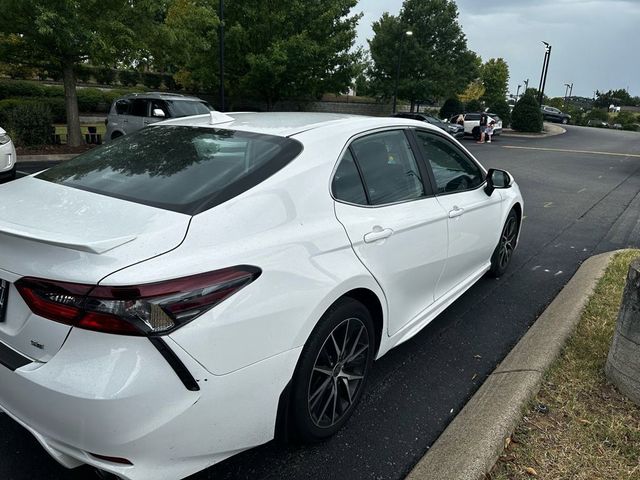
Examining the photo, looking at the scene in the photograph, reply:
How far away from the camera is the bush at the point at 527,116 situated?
34.6 meters

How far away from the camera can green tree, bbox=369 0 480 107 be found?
38.3 metres

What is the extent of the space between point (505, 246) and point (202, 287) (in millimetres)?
3898

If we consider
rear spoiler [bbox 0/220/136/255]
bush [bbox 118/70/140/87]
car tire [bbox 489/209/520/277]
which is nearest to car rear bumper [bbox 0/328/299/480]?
rear spoiler [bbox 0/220/136/255]

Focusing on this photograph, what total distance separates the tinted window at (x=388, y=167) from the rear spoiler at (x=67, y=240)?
1439 mm

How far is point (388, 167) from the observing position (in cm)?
307

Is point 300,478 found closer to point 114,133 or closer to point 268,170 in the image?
point 268,170

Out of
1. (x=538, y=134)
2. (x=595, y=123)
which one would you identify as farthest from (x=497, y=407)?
(x=595, y=123)

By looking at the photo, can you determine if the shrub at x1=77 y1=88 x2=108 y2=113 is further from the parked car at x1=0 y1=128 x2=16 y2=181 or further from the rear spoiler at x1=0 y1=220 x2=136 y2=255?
the rear spoiler at x1=0 y1=220 x2=136 y2=255

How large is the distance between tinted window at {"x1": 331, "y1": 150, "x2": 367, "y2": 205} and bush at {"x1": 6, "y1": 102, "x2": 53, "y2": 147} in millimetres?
14091

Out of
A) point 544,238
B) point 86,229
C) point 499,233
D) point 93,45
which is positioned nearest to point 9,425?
point 86,229

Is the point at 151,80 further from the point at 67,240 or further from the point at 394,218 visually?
Result: the point at 67,240

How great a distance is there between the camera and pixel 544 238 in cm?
688

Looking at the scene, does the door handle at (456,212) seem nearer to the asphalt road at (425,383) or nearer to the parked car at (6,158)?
the asphalt road at (425,383)

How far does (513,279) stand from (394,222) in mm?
2812
